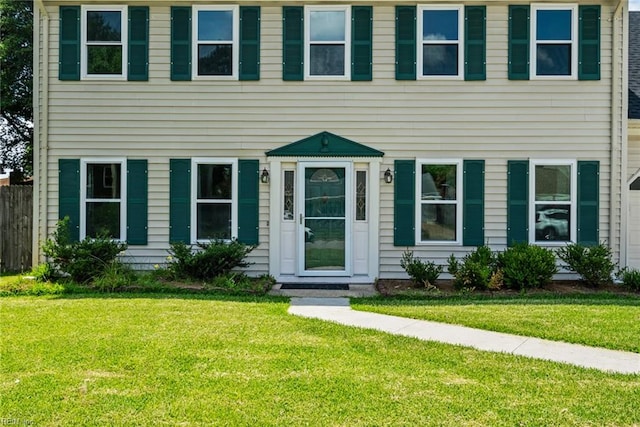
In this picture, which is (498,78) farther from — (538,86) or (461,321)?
(461,321)

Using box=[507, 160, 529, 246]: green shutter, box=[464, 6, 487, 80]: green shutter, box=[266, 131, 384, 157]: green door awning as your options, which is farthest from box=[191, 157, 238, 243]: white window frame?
box=[507, 160, 529, 246]: green shutter

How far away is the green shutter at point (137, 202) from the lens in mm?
10031

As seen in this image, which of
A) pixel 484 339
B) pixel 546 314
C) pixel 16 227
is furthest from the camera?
pixel 16 227

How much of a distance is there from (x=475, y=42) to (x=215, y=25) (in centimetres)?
478

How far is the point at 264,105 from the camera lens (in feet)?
33.0

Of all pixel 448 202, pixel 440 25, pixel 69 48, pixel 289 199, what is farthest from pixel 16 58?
pixel 448 202

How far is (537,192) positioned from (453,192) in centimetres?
153

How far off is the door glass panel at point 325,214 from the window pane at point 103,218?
3.51 m

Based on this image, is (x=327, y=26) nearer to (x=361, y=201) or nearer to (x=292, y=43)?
(x=292, y=43)

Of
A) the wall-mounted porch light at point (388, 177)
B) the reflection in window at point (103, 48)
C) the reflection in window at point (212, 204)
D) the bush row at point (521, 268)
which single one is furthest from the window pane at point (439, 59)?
the reflection in window at point (103, 48)

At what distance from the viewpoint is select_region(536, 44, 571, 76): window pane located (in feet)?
32.8

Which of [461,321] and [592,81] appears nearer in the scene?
[461,321]

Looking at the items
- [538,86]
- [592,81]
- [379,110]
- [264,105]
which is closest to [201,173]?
[264,105]

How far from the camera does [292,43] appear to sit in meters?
10.0
